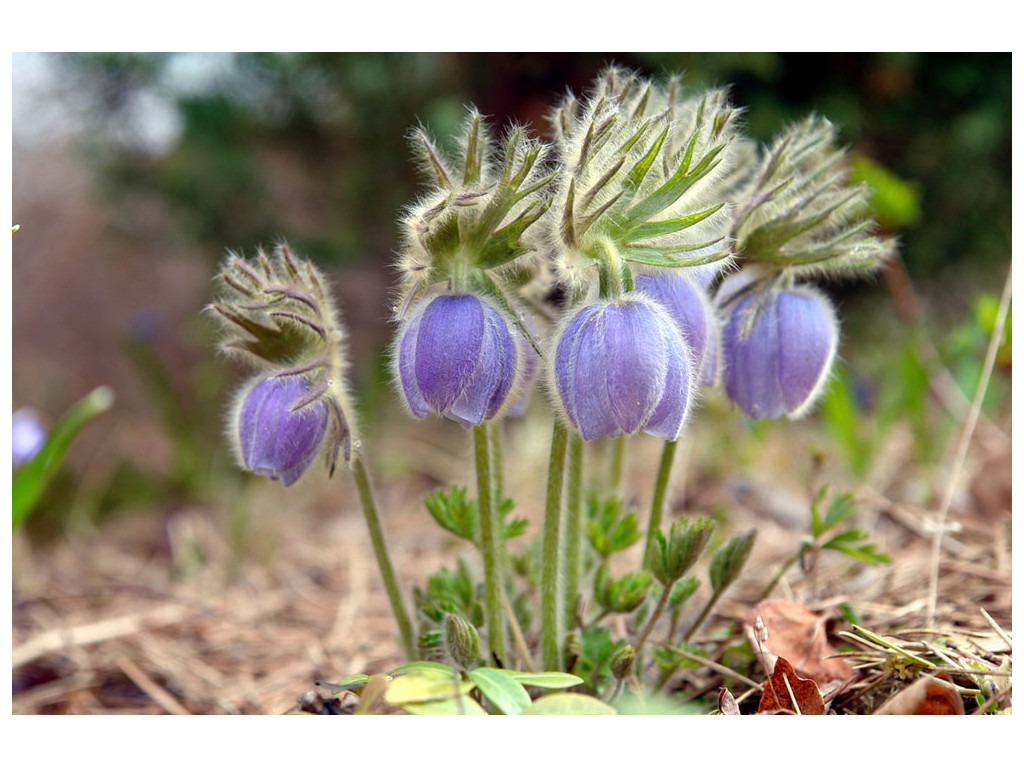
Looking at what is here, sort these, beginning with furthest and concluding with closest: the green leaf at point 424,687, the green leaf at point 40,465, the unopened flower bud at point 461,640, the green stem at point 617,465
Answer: the green leaf at point 40,465, the green stem at point 617,465, the unopened flower bud at point 461,640, the green leaf at point 424,687

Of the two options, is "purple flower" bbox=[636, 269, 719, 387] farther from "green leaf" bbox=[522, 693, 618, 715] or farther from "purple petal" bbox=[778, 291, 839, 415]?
"green leaf" bbox=[522, 693, 618, 715]

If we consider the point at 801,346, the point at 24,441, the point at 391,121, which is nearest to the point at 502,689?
the point at 801,346

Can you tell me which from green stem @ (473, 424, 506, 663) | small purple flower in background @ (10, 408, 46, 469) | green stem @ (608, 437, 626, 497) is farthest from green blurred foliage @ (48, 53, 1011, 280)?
green stem @ (473, 424, 506, 663)

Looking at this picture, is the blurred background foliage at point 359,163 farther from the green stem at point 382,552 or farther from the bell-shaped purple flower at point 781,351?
the green stem at point 382,552

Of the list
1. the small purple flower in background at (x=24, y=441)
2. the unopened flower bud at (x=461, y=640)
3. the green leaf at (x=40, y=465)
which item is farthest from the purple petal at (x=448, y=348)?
the small purple flower in background at (x=24, y=441)
